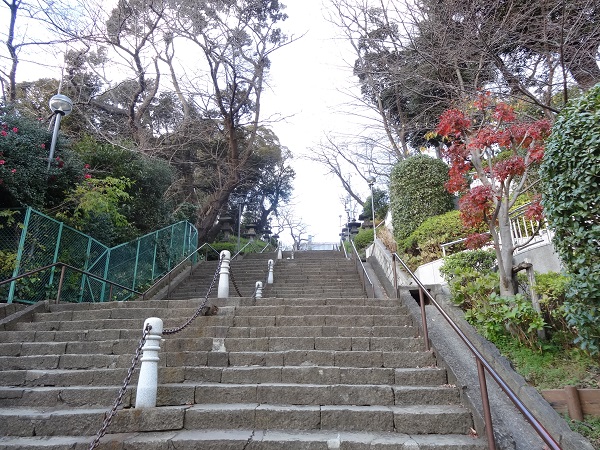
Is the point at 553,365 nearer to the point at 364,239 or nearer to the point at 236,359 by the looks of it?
the point at 236,359

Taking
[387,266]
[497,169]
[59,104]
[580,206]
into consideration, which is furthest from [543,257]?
[59,104]

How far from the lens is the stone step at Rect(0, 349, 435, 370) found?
13.9 ft

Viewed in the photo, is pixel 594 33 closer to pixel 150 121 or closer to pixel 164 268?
pixel 164 268

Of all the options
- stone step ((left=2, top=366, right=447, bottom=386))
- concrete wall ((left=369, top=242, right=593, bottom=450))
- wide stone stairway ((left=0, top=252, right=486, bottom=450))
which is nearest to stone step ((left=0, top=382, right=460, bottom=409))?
wide stone stairway ((left=0, top=252, right=486, bottom=450))

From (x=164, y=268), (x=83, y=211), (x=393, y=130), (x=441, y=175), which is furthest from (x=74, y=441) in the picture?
(x=393, y=130)

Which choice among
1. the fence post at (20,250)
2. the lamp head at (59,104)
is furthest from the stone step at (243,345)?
the lamp head at (59,104)

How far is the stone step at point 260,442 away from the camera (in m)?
2.89

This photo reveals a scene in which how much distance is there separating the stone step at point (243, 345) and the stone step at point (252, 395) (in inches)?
35.7

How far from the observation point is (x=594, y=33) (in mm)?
6035

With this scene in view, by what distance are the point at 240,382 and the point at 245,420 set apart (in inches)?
27.2

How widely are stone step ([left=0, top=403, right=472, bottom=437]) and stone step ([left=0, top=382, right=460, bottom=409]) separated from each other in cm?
22

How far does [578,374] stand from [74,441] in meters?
4.86

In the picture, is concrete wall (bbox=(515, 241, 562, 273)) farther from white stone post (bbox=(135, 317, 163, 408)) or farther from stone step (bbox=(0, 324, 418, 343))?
white stone post (bbox=(135, 317, 163, 408))

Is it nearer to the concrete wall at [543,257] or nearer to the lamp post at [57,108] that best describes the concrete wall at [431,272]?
the concrete wall at [543,257]
